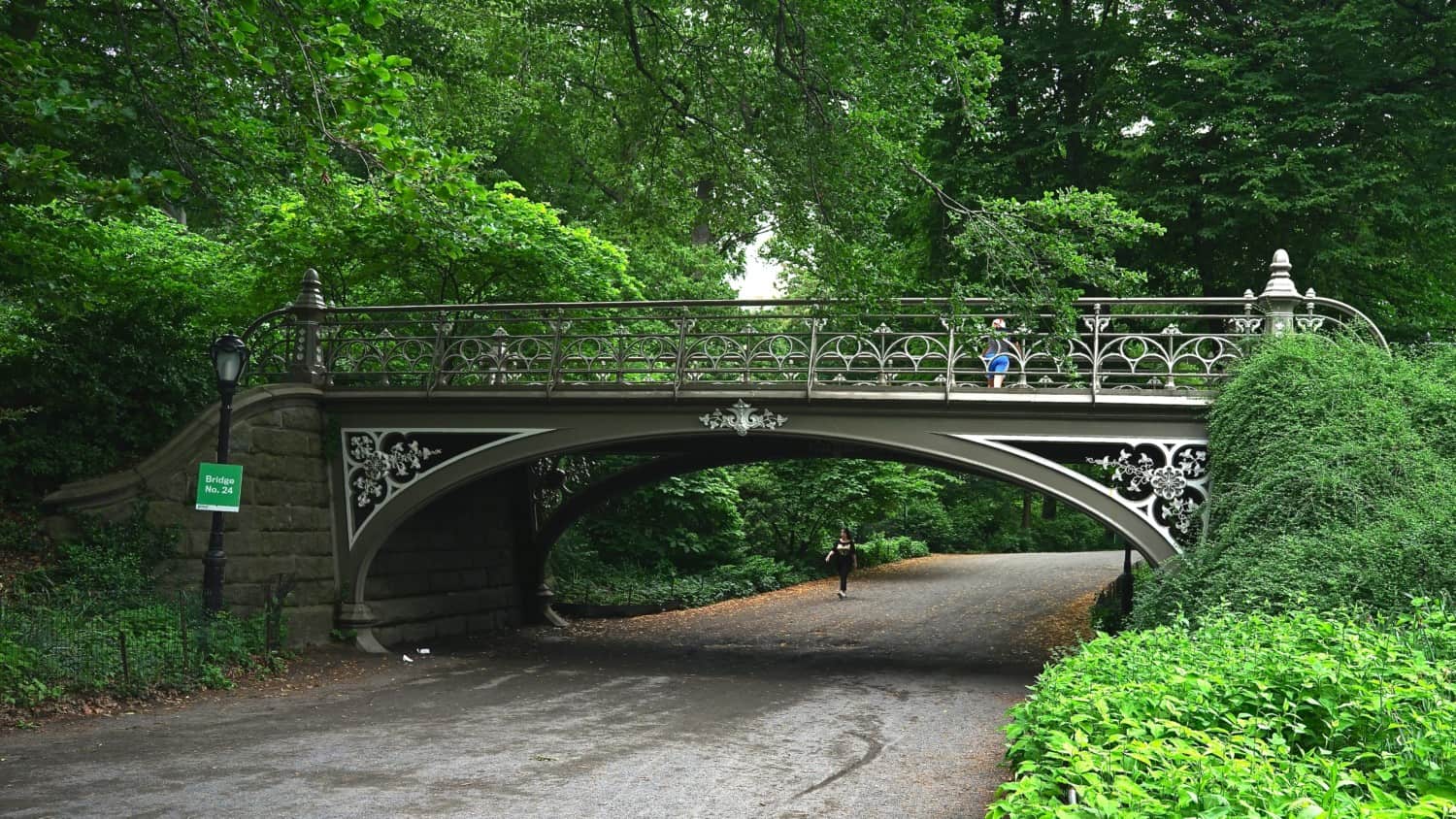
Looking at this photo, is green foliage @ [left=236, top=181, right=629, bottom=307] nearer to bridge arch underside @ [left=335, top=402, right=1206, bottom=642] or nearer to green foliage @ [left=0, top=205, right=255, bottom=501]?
green foliage @ [left=0, top=205, right=255, bottom=501]

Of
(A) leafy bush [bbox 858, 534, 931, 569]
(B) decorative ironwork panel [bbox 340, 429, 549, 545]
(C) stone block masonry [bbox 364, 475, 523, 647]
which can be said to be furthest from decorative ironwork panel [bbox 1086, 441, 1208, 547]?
(A) leafy bush [bbox 858, 534, 931, 569]

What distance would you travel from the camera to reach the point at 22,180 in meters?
8.02

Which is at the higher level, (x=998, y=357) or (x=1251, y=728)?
(x=998, y=357)

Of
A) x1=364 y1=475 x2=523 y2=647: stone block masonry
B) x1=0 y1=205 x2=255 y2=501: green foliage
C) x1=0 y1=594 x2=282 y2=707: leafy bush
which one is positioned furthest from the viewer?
x1=364 y1=475 x2=523 y2=647: stone block masonry

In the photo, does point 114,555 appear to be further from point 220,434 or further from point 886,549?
point 886,549

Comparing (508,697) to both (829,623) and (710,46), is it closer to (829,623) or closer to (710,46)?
(710,46)

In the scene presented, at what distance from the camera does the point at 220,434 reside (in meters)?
13.0

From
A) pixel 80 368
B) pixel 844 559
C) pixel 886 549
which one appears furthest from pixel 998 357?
pixel 886 549

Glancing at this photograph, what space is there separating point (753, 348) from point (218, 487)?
618 centimetres

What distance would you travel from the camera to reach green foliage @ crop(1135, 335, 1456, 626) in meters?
9.10

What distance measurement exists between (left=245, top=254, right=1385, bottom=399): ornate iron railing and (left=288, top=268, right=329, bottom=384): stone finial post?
18mm

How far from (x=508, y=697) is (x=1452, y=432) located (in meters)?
9.34

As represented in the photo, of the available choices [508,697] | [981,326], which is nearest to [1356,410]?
[981,326]

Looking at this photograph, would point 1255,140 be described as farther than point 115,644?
Yes
